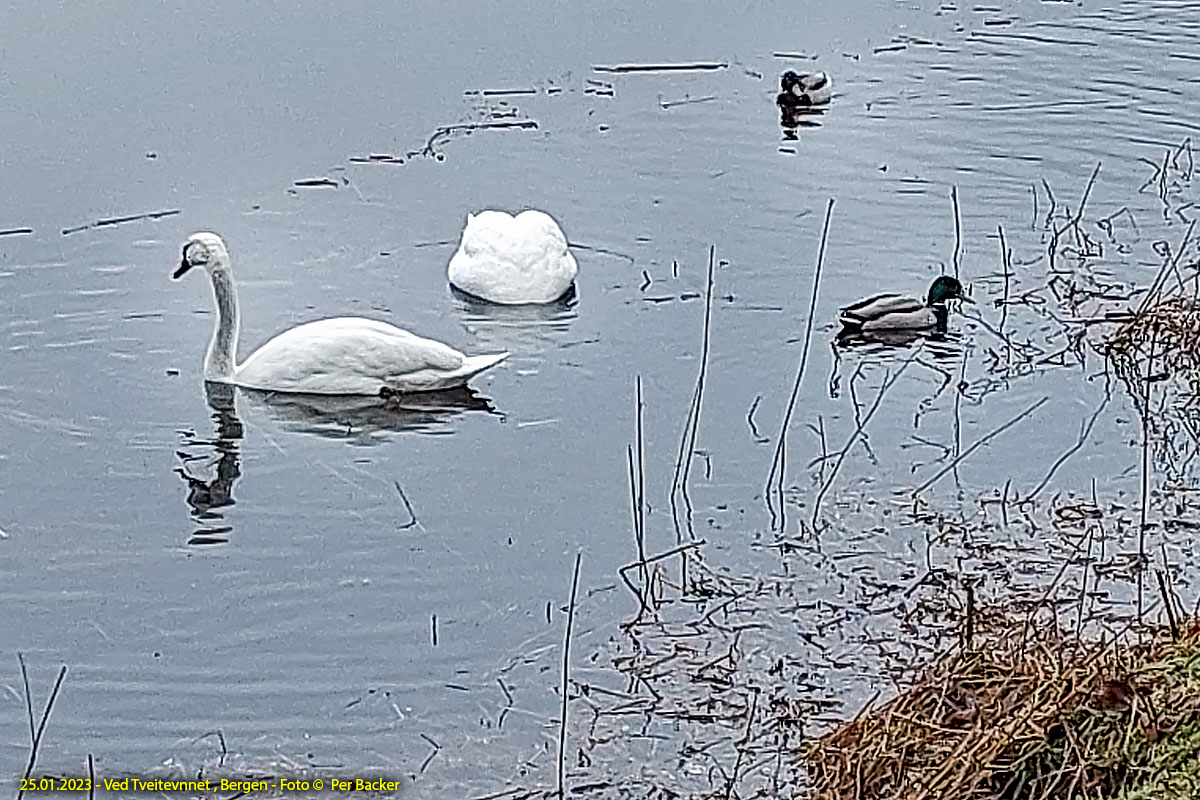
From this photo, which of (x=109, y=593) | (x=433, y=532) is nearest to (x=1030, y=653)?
(x=433, y=532)

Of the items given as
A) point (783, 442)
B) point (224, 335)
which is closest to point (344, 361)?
point (224, 335)

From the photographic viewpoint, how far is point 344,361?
8445 millimetres

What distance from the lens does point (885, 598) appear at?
21.5 ft

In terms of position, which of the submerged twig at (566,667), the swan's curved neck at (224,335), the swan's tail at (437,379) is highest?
the swan's curved neck at (224,335)

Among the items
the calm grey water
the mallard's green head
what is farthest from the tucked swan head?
the mallard's green head

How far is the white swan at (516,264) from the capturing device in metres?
9.47

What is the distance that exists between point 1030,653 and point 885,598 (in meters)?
1.13

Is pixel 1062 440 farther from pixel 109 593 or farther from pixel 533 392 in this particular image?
pixel 109 593

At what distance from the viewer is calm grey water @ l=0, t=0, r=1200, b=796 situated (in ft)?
20.9

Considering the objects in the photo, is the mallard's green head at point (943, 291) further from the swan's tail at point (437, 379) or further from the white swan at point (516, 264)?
the swan's tail at point (437, 379)

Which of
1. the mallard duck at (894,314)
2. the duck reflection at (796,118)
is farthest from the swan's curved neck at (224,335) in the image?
the duck reflection at (796,118)

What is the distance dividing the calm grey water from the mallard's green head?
286 millimetres

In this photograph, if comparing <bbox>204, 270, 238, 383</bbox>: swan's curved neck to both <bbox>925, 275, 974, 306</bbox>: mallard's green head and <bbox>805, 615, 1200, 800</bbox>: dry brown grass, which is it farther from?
<bbox>805, 615, 1200, 800</bbox>: dry brown grass

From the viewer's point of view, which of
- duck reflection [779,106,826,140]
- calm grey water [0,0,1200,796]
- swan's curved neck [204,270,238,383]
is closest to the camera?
calm grey water [0,0,1200,796]
